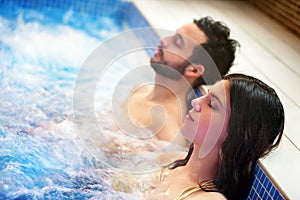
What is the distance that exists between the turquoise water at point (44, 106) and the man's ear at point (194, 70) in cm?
70

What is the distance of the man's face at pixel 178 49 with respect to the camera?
2.67 metres

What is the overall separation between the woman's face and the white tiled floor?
24cm

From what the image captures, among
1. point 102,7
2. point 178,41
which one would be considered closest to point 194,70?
point 178,41

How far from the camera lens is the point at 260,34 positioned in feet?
11.7

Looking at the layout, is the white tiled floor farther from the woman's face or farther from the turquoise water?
the turquoise water

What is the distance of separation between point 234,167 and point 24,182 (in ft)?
2.73

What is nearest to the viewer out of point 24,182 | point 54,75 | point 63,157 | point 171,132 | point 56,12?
point 24,182

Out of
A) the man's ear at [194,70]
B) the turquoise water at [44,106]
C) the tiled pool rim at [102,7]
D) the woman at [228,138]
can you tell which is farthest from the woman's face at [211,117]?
the tiled pool rim at [102,7]

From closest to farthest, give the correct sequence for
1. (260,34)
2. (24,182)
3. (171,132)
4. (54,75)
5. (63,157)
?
(24,182) → (63,157) → (171,132) → (54,75) → (260,34)

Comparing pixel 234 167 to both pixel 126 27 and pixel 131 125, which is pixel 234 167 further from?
pixel 126 27

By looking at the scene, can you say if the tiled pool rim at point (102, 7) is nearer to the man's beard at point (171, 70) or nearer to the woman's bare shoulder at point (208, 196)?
the man's beard at point (171, 70)

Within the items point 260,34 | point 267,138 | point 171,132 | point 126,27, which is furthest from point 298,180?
point 126,27

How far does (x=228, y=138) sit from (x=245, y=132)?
8cm

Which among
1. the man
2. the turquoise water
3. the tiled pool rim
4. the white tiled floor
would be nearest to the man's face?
the man
